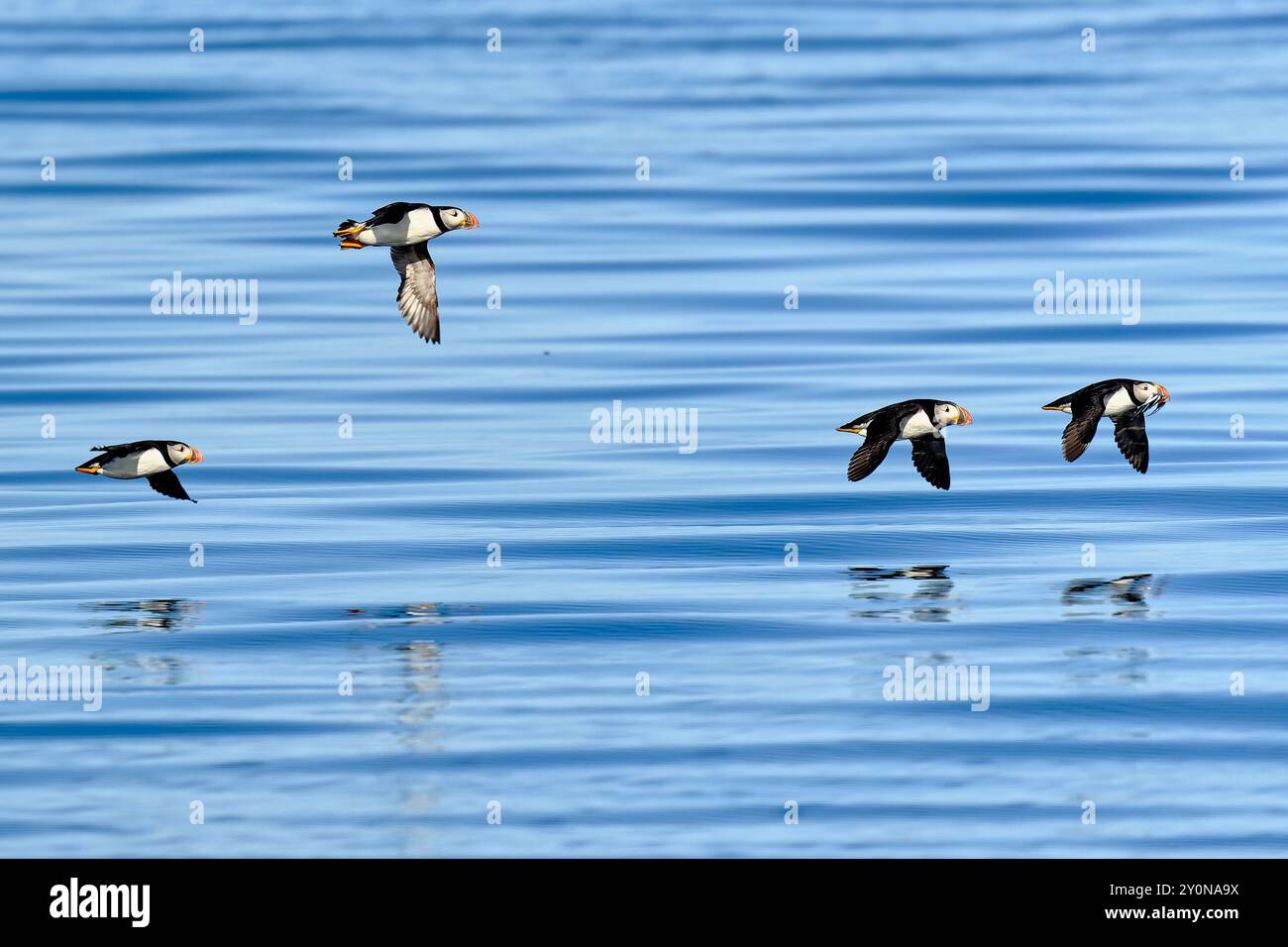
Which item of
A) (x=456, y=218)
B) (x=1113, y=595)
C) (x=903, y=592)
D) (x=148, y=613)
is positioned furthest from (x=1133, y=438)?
(x=148, y=613)

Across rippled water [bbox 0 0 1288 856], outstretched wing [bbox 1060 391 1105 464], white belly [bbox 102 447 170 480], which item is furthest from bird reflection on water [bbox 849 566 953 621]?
white belly [bbox 102 447 170 480]

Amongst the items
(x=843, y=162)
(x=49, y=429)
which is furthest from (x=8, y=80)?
(x=49, y=429)

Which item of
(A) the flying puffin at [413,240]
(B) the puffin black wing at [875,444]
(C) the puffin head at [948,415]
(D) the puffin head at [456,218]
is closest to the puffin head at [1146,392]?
(C) the puffin head at [948,415]

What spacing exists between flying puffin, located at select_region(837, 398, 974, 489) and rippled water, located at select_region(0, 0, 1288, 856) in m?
0.71

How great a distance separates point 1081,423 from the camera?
2178 centimetres

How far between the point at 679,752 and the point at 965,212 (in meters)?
35.4

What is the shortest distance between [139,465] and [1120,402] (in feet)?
28.0

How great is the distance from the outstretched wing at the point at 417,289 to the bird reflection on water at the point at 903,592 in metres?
4.30

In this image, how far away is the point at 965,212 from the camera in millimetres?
48906

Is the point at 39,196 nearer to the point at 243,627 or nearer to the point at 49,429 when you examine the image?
→ the point at 49,429

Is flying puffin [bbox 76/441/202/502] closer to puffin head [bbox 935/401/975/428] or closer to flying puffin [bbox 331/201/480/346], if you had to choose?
flying puffin [bbox 331/201/480/346]

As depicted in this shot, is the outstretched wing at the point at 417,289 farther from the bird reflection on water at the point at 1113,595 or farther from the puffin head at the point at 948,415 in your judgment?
the bird reflection on water at the point at 1113,595

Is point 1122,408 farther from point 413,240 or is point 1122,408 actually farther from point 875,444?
point 413,240
